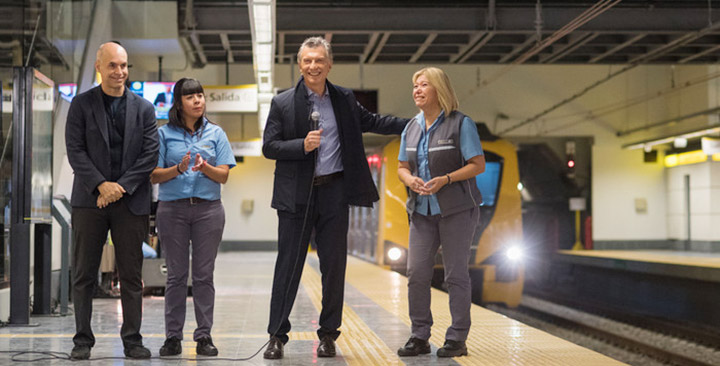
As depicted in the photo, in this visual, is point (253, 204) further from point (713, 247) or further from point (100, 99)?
point (100, 99)

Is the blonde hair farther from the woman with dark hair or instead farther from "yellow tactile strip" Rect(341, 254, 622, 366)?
"yellow tactile strip" Rect(341, 254, 622, 366)

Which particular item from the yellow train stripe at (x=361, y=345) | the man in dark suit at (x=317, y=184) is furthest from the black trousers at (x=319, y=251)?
the yellow train stripe at (x=361, y=345)

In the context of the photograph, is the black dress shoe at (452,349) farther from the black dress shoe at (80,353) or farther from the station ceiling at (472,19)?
the station ceiling at (472,19)

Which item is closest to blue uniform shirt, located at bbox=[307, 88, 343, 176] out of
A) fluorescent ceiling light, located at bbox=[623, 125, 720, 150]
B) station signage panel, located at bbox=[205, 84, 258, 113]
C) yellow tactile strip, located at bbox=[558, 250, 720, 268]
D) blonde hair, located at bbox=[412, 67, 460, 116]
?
blonde hair, located at bbox=[412, 67, 460, 116]

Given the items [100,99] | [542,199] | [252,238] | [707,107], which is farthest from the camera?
[252,238]

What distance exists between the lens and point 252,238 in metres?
27.0

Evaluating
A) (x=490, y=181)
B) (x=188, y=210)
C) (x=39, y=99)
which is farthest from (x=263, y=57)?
(x=188, y=210)

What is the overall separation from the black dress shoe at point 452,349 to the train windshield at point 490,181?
282 inches

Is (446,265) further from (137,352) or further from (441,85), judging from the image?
(137,352)

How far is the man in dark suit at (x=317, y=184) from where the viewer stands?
4.29 metres

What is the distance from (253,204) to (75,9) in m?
16.8

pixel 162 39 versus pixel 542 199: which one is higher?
pixel 162 39

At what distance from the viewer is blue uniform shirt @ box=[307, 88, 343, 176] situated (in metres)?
4.32

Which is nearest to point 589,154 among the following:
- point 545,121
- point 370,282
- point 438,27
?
point 545,121
